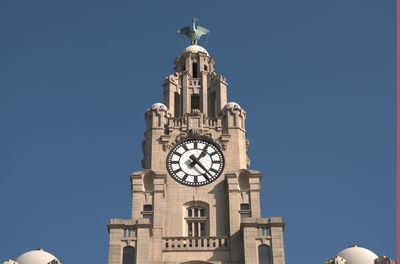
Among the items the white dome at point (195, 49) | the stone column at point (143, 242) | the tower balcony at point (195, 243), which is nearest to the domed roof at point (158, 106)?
the white dome at point (195, 49)

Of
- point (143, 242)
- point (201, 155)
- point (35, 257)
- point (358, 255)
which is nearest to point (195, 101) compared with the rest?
point (201, 155)

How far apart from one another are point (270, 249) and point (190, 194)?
304 inches

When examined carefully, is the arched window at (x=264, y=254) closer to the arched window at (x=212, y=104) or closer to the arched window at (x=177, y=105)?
the arched window at (x=212, y=104)

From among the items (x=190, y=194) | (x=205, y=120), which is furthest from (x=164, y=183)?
(x=205, y=120)

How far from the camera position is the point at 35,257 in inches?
2338

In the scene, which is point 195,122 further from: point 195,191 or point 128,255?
point 128,255

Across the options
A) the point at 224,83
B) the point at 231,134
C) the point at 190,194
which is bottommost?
the point at 190,194

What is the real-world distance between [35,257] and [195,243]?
10669mm

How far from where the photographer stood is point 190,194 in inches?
2418

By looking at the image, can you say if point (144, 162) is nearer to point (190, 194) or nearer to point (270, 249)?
point (190, 194)

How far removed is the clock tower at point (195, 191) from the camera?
5681 cm

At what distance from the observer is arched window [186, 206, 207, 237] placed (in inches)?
2364

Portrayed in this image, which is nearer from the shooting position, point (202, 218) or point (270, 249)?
point (270, 249)

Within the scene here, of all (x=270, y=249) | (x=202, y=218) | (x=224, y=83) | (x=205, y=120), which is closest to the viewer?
(x=270, y=249)
